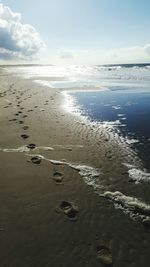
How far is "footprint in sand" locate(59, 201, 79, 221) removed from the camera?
7594 millimetres

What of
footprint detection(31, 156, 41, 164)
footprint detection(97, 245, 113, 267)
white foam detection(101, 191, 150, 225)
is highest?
footprint detection(31, 156, 41, 164)

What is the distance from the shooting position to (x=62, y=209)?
7965 mm

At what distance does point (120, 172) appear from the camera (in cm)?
1063

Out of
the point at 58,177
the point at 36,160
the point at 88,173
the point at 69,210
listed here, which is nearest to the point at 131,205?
the point at 69,210

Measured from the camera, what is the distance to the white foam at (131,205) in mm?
7758

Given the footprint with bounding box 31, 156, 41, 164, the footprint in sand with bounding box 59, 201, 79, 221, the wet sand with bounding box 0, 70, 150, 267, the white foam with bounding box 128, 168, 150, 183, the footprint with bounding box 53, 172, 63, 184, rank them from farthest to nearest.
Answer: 1. the footprint with bounding box 31, 156, 41, 164
2. the white foam with bounding box 128, 168, 150, 183
3. the footprint with bounding box 53, 172, 63, 184
4. the footprint in sand with bounding box 59, 201, 79, 221
5. the wet sand with bounding box 0, 70, 150, 267

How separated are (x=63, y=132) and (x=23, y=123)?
2.99m

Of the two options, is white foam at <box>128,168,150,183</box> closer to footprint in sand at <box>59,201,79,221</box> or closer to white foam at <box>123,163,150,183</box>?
white foam at <box>123,163,150,183</box>

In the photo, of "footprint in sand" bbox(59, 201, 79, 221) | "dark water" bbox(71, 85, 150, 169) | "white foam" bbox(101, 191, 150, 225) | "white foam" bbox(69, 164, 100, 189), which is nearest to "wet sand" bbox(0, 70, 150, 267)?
"footprint in sand" bbox(59, 201, 79, 221)

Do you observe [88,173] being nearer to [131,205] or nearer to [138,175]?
[138,175]

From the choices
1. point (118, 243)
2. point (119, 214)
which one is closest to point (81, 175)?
point (119, 214)

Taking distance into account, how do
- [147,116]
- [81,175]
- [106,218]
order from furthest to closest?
[147,116] → [81,175] → [106,218]

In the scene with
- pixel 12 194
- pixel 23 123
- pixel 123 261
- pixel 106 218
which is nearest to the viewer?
pixel 123 261

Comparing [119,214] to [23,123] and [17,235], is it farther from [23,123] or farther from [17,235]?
[23,123]
